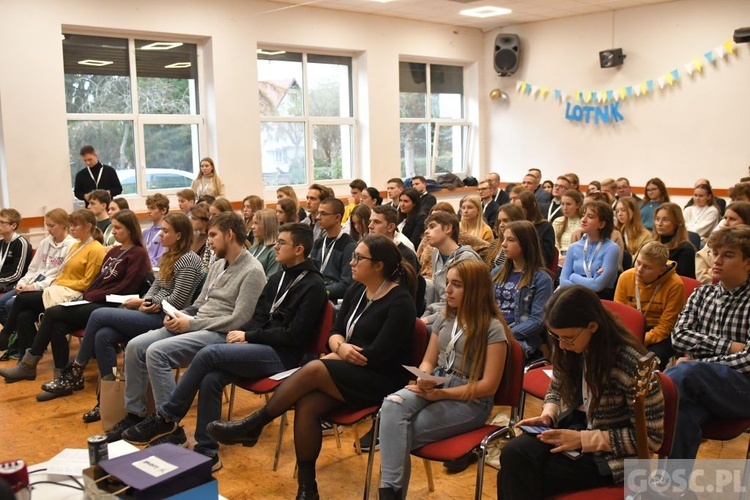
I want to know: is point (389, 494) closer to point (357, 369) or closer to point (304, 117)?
point (357, 369)

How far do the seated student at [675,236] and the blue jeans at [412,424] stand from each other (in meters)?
2.33

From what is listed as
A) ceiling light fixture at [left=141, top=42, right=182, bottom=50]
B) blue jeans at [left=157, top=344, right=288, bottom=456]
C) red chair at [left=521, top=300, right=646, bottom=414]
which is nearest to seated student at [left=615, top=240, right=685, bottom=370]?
red chair at [left=521, top=300, right=646, bottom=414]

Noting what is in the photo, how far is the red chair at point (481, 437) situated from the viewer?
251 cm

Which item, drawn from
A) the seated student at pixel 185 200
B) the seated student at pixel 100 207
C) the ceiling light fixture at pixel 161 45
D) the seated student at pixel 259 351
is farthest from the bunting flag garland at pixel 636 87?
the seated student at pixel 259 351

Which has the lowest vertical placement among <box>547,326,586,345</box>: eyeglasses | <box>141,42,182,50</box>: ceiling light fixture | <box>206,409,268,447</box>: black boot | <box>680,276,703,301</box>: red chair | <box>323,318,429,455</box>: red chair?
<box>206,409,268,447</box>: black boot

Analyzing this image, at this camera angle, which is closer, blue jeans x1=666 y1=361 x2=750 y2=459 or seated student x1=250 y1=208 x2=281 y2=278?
blue jeans x1=666 y1=361 x2=750 y2=459

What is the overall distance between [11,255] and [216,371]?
10.5 ft

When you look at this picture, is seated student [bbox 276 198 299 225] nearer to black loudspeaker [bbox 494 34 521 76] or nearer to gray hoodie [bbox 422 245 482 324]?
gray hoodie [bbox 422 245 482 324]

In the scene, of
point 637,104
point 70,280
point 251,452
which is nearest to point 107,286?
point 70,280

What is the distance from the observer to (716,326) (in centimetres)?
294

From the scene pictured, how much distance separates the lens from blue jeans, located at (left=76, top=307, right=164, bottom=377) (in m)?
4.21

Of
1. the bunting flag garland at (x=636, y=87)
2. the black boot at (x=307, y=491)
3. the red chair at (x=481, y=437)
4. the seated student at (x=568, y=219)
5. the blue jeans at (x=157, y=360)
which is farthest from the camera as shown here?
the bunting flag garland at (x=636, y=87)

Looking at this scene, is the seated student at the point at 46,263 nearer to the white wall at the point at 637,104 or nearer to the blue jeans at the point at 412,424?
the blue jeans at the point at 412,424

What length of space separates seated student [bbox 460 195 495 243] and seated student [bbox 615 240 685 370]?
183cm
